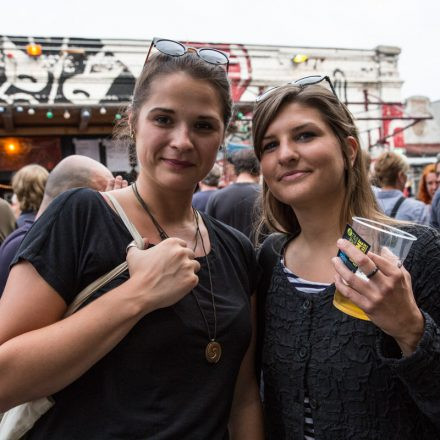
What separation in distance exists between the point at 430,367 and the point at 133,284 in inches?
36.4

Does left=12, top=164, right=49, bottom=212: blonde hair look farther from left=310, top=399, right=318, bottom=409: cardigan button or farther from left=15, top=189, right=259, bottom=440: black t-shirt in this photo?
left=310, top=399, right=318, bottom=409: cardigan button

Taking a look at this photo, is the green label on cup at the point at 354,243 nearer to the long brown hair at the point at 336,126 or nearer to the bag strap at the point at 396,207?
the long brown hair at the point at 336,126

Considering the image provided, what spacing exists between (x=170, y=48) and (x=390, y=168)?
3.61m

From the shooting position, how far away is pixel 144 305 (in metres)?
1.30

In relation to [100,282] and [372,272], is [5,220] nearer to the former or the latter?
[100,282]

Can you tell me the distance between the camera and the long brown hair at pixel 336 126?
6.02 feet

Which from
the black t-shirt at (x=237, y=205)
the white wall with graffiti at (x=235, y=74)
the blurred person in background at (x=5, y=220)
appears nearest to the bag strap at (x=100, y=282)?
the black t-shirt at (x=237, y=205)

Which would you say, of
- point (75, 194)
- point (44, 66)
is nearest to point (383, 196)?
point (75, 194)

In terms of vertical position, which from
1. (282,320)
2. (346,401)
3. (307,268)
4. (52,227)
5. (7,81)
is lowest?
(346,401)

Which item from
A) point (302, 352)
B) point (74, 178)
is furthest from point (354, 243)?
point (74, 178)

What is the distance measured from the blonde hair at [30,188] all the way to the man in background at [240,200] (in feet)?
5.63

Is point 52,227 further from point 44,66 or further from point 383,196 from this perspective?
point 44,66

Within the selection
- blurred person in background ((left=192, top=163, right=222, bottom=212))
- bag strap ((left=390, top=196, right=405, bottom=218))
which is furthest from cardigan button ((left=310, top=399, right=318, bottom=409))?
blurred person in background ((left=192, top=163, right=222, bottom=212))

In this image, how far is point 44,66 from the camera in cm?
941
